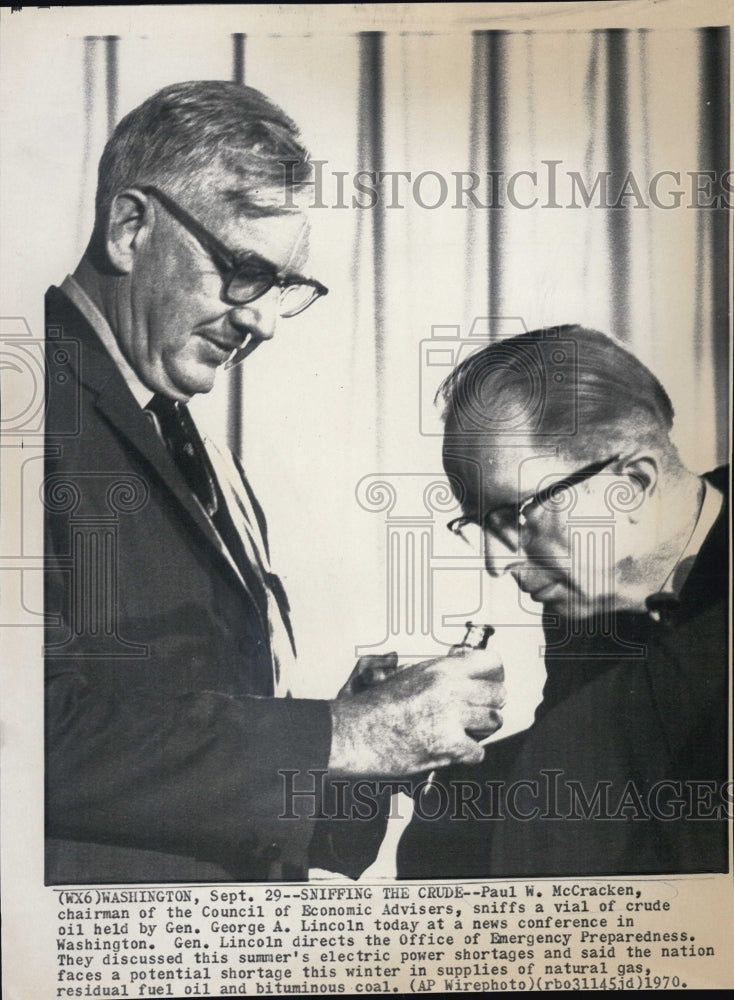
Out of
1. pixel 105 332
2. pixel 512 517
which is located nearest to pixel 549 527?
pixel 512 517

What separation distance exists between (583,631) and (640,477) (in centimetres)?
25

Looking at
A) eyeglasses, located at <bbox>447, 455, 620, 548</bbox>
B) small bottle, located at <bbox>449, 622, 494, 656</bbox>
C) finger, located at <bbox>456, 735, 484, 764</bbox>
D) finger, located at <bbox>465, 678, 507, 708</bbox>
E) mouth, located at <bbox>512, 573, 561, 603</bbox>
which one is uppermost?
eyeglasses, located at <bbox>447, 455, 620, 548</bbox>

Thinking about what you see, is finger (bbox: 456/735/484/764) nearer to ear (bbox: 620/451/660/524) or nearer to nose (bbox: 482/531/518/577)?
nose (bbox: 482/531/518/577)

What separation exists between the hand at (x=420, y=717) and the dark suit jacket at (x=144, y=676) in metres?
0.04

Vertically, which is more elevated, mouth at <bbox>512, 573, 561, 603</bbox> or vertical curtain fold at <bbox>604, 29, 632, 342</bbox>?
vertical curtain fold at <bbox>604, 29, 632, 342</bbox>

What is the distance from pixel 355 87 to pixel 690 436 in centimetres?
73

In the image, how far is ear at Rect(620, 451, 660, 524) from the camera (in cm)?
137

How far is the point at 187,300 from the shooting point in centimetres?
135

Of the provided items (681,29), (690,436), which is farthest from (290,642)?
(681,29)

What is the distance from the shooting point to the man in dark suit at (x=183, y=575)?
1.33 metres

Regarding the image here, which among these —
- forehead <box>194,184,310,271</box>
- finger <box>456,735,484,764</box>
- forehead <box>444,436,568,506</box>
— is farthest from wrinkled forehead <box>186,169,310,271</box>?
finger <box>456,735,484,764</box>

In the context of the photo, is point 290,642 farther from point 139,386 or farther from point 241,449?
point 139,386

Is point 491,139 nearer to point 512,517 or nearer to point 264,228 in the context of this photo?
point 264,228

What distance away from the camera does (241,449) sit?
4.41 ft
